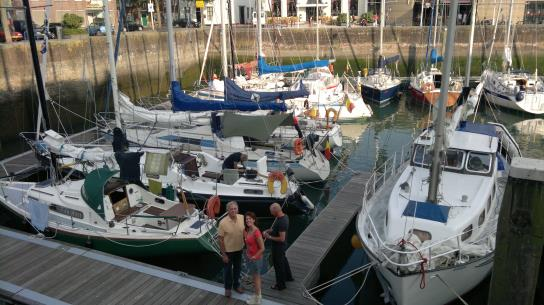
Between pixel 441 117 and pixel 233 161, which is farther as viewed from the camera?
pixel 233 161

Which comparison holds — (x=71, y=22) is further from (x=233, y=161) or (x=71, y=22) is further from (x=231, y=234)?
(x=231, y=234)

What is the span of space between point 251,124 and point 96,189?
523 cm

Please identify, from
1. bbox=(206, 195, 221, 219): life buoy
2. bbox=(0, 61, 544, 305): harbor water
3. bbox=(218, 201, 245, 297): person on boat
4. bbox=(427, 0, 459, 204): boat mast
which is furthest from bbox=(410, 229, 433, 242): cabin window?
bbox=(206, 195, 221, 219): life buoy

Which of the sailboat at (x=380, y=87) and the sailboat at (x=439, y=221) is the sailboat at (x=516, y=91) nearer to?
the sailboat at (x=380, y=87)

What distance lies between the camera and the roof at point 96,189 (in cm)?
971

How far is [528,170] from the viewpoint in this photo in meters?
5.34

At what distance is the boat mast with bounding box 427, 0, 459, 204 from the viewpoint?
24.6ft

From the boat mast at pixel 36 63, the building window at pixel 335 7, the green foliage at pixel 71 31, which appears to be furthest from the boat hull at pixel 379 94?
the building window at pixel 335 7

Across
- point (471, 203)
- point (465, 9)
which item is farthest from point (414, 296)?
point (465, 9)

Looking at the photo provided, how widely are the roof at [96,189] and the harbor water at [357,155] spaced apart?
1.73m

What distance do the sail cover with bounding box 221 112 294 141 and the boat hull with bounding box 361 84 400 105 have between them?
47.5ft

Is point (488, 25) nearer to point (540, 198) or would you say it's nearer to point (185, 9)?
point (185, 9)

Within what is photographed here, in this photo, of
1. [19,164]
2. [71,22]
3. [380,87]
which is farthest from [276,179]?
[71,22]

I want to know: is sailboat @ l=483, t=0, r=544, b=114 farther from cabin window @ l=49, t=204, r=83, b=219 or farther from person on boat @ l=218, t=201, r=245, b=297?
cabin window @ l=49, t=204, r=83, b=219
